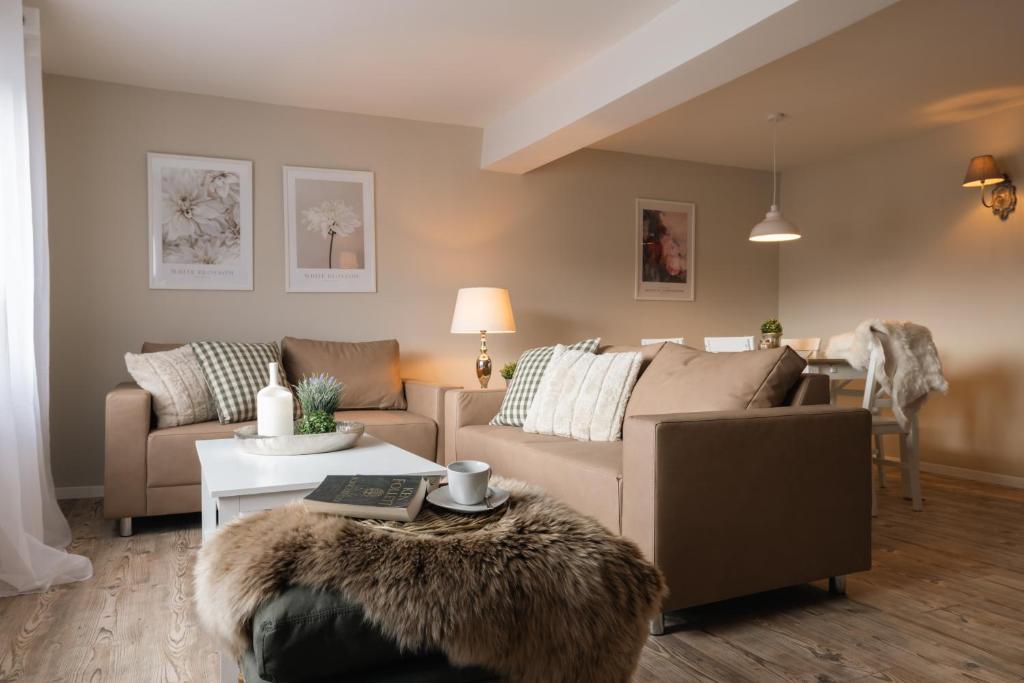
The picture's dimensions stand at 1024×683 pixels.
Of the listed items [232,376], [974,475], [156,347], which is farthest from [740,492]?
[974,475]

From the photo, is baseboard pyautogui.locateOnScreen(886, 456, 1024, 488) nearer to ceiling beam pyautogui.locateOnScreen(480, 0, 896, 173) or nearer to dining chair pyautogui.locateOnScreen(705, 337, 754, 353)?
dining chair pyautogui.locateOnScreen(705, 337, 754, 353)

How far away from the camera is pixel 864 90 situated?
409cm

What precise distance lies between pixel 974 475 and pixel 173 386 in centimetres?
484

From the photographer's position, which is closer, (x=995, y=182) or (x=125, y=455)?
(x=125, y=455)

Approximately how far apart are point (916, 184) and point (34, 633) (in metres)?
5.55

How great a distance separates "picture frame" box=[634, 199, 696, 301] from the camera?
558cm

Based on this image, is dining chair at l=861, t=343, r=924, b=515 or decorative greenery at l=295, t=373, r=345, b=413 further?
dining chair at l=861, t=343, r=924, b=515

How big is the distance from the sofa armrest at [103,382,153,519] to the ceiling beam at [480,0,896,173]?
2615 mm

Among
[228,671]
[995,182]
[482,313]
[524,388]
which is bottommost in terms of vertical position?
[228,671]

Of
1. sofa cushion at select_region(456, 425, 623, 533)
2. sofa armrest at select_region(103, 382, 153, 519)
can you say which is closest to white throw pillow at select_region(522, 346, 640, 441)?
sofa cushion at select_region(456, 425, 623, 533)

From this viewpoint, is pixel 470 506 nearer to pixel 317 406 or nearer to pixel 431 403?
pixel 317 406

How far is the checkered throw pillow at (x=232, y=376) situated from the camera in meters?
3.49

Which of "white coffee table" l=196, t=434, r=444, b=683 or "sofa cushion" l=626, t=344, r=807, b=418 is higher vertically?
"sofa cushion" l=626, t=344, r=807, b=418

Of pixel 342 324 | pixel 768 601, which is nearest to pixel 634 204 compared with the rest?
pixel 342 324
